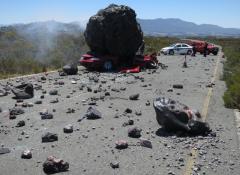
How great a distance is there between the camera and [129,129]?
42.2 ft

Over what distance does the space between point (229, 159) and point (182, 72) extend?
21.1 metres

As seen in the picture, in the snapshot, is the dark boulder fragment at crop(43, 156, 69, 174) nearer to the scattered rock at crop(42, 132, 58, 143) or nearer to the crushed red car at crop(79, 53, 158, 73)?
the scattered rock at crop(42, 132, 58, 143)

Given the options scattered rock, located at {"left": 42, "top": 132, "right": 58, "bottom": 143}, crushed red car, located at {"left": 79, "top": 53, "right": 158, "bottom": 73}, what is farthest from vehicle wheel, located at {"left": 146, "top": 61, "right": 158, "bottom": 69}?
scattered rock, located at {"left": 42, "top": 132, "right": 58, "bottom": 143}

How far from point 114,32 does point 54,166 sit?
2262cm

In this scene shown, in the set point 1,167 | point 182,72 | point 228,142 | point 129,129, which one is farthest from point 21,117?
point 182,72

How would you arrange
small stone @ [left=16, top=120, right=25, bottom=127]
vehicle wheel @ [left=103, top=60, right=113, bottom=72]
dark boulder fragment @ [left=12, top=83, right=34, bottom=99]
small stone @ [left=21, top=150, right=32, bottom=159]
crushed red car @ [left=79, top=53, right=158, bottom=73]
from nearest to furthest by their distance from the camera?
small stone @ [left=21, top=150, right=32, bottom=159]
small stone @ [left=16, top=120, right=25, bottom=127]
dark boulder fragment @ [left=12, top=83, right=34, bottom=99]
crushed red car @ [left=79, top=53, right=158, bottom=73]
vehicle wheel @ [left=103, top=60, right=113, bottom=72]

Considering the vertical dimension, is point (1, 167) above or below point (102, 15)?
below

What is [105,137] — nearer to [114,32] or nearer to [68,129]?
[68,129]

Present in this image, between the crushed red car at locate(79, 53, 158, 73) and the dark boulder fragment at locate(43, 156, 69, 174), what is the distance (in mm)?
20405

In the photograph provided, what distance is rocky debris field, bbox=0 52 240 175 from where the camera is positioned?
10.1 metres

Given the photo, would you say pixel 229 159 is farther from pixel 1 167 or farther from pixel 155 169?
pixel 1 167

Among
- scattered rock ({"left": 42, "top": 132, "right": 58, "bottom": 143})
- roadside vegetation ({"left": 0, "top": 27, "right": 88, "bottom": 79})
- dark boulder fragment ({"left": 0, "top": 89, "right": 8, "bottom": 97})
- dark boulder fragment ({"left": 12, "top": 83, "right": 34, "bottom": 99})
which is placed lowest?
roadside vegetation ({"left": 0, "top": 27, "right": 88, "bottom": 79})

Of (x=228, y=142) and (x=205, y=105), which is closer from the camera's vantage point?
(x=228, y=142)

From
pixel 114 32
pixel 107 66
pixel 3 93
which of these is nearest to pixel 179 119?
pixel 3 93
